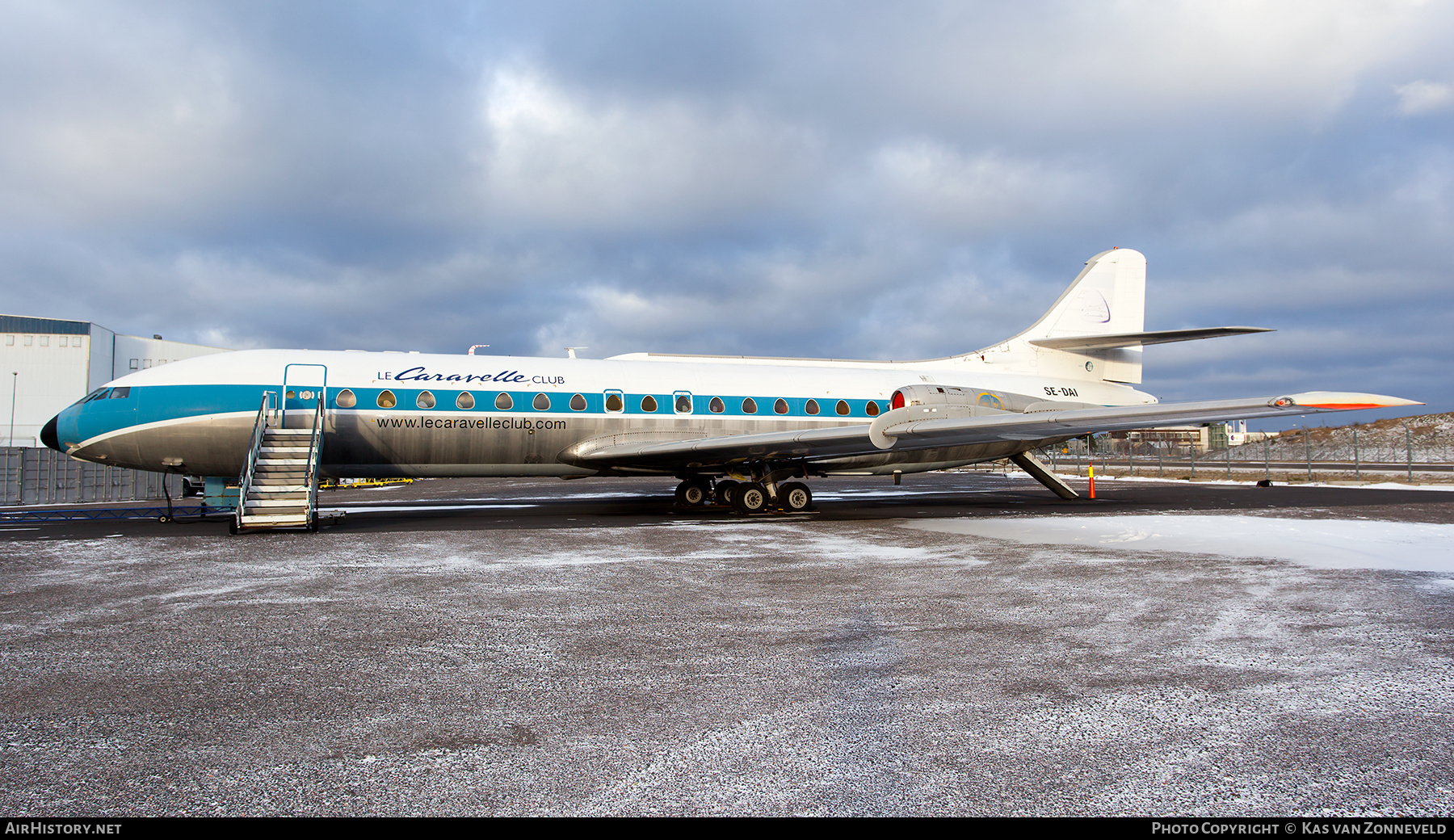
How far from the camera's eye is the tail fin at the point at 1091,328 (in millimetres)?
20188

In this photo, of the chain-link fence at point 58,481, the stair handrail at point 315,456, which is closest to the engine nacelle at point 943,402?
the stair handrail at point 315,456

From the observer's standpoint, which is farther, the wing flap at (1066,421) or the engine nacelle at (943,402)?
the engine nacelle at (943,402)

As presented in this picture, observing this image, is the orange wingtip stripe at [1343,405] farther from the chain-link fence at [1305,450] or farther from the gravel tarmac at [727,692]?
the chain-link fence at [1305,450]

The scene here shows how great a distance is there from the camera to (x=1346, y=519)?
1448 centimetres

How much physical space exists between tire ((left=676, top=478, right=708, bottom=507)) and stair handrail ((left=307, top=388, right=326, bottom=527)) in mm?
7381

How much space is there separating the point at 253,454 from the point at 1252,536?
52.8 ft

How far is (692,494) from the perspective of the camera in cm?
1823

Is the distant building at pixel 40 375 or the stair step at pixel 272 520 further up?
the distant building at pixel 40 375

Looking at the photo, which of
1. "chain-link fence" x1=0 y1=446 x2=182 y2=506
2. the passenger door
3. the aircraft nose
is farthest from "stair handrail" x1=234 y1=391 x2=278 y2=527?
"chain-link fence" x1=0 y1=446 x2=182 y2=506

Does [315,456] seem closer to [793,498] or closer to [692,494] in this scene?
[692,494]

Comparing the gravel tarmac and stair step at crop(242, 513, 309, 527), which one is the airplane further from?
the gravel tarmac

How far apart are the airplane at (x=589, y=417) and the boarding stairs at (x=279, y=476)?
0.05 m

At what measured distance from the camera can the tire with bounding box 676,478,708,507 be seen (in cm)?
1805

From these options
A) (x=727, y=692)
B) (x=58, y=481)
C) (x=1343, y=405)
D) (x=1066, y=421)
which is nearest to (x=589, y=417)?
(x=1066, y=421)
